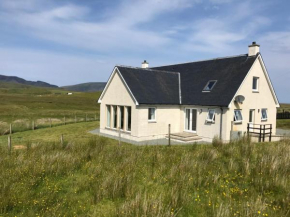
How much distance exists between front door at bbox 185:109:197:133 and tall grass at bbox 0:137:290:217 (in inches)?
445

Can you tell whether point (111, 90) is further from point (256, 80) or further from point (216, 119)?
point (256, 80)

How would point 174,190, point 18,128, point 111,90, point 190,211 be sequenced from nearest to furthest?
point 190,211 → point 174,190 → point 111,90 → point 18,128

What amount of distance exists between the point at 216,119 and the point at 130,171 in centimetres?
1340

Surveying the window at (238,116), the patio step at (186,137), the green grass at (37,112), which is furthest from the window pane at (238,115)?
the green grass at (37,112)

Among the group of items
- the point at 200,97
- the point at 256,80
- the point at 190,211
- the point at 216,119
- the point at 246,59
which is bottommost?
the point at 190,211

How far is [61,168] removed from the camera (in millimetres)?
10258

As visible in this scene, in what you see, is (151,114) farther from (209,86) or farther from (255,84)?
(255,84)

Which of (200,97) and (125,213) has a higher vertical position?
(200,97)

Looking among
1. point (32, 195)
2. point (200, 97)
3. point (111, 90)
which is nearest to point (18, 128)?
point (111, 90)

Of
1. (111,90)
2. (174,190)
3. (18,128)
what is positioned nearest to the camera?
(174,190)

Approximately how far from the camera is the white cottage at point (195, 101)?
21.4 m

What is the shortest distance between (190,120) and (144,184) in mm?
15754

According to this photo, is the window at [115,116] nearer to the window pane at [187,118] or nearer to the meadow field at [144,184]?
the window pane at [187,118]

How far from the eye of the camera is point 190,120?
24.0 metres
